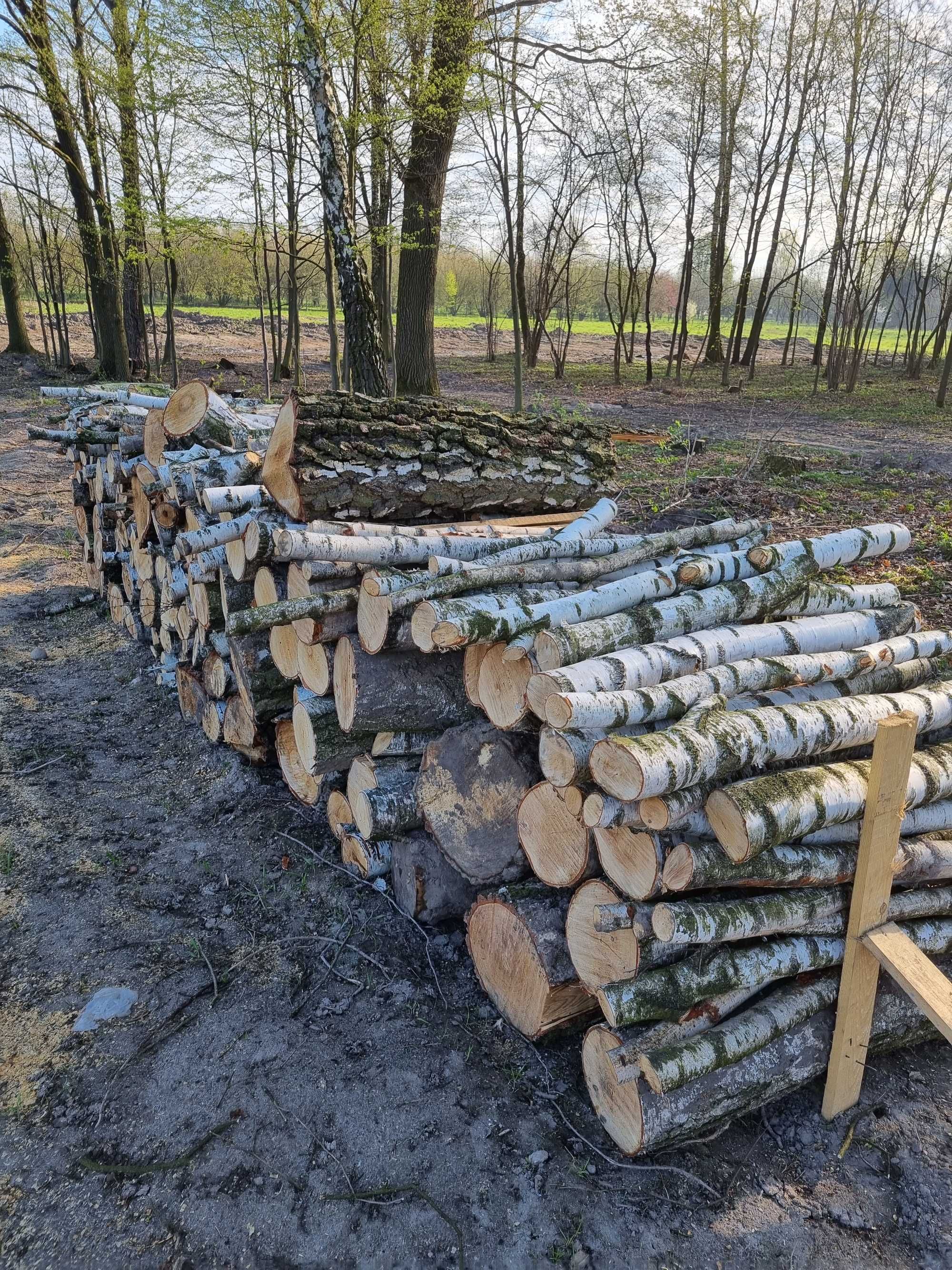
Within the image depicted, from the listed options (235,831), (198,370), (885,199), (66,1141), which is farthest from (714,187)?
(66,1141)

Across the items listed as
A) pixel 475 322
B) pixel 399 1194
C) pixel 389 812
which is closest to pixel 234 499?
pixel 389 812

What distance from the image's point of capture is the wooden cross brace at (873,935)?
2219 millimetres

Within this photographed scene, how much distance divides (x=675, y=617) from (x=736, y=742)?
82cm

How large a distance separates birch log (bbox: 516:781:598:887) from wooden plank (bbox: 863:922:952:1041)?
2.89ft

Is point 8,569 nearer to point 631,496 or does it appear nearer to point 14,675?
point 14,675

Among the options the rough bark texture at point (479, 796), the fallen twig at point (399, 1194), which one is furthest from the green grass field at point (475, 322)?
the fallen twig at point (399, 1194)

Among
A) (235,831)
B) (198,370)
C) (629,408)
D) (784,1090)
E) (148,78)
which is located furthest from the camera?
(198,370)

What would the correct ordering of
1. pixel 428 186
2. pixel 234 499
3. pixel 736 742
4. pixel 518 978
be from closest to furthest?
pixel 736 742 < pixel 518 978 < pixel 234 499 < pixel 428 186

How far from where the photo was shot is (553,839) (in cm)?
254

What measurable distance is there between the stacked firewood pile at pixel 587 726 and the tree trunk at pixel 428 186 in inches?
300

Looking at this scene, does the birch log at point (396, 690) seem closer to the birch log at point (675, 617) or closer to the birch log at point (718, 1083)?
the birch log at point (675, 617)

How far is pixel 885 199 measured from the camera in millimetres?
25062

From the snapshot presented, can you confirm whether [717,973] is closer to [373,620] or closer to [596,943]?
[596,943]

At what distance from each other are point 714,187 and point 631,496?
74.1ft
